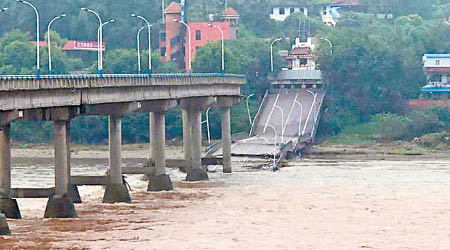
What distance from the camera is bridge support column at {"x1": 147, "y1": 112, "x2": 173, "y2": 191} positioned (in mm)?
93375

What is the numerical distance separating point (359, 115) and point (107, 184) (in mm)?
75751

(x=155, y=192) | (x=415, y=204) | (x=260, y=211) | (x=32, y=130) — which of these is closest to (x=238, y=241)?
(x=260, y=211)

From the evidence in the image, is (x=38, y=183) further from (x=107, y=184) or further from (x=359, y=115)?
(x=359, y=115)

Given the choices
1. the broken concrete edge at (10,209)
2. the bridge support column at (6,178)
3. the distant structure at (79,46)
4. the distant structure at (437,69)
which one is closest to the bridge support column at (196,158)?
the broken concrete edge at (10,209)

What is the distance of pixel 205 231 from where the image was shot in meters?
67.9

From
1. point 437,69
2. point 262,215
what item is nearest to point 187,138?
point 262,215

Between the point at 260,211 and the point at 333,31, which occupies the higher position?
the point at 333,31

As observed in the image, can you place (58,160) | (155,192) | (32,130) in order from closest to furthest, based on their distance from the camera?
1. (58,160)
2. (155,192)
3. (32,130)

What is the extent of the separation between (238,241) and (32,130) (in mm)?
83615

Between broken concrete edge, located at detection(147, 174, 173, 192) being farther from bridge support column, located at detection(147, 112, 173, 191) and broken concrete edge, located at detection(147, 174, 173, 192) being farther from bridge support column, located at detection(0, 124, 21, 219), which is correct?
bridge support column, located at detection(0, 124, 21, 219)

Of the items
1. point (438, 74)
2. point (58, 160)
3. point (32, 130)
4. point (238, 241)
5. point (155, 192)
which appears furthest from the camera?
point (438, 74)

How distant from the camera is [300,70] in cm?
16088

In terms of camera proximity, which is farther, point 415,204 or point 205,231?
point 415,204

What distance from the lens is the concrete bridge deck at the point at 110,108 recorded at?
233ft
